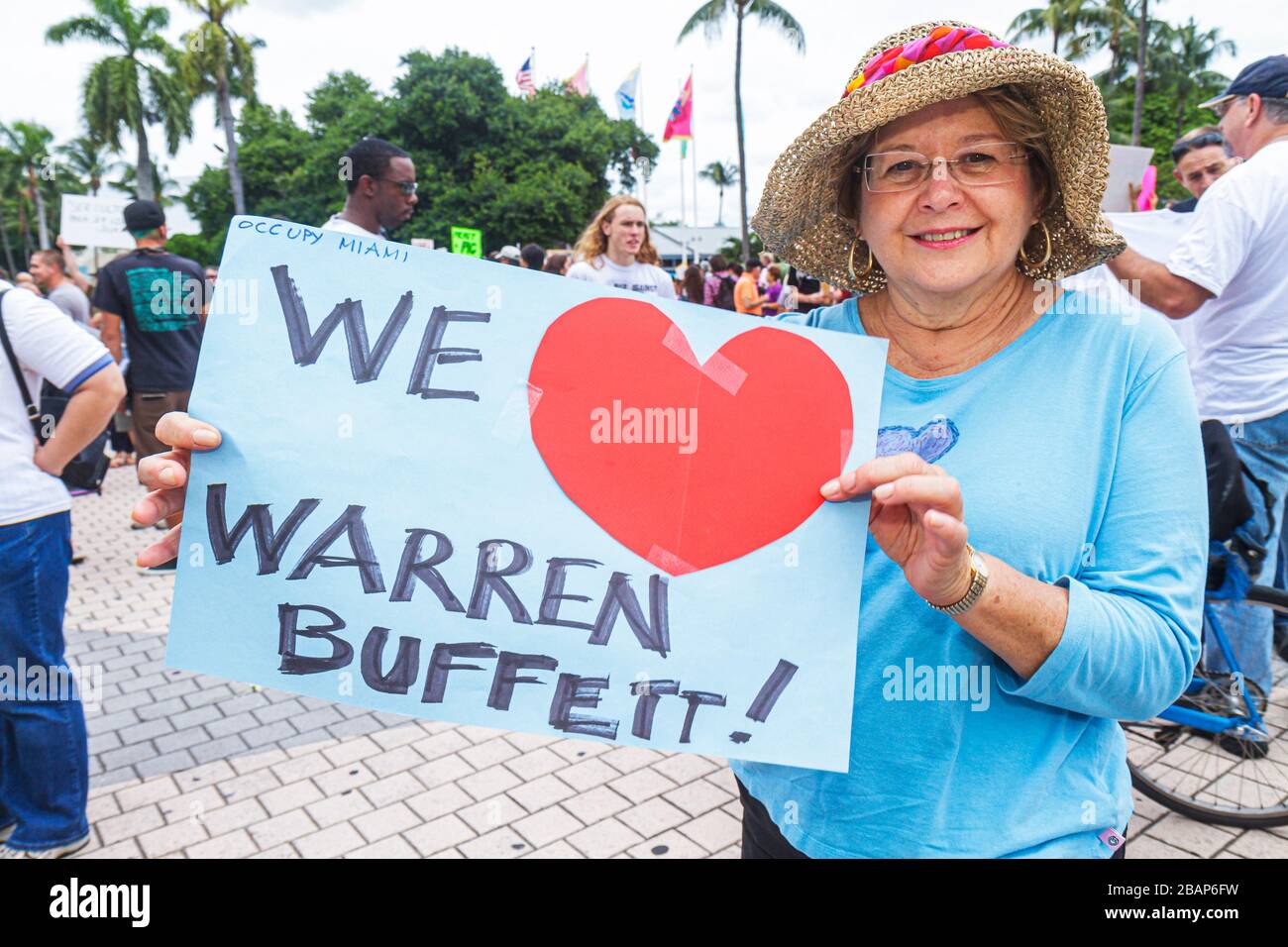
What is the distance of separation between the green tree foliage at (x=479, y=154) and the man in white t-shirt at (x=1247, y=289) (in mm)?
29203

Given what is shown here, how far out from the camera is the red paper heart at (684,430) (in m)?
1.25

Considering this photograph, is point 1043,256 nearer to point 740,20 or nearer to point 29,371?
point 29,371

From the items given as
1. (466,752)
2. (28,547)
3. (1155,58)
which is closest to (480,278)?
(28,547)

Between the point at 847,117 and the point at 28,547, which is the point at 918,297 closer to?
the point at 847,117

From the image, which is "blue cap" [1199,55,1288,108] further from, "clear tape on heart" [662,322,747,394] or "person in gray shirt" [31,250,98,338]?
"person in gray shirt" [31,250,98,338]

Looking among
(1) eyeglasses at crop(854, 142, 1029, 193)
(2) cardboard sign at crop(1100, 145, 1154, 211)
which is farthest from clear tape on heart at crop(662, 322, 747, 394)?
(2) cardboard sign at crop(1100, 145, 1154, 211)

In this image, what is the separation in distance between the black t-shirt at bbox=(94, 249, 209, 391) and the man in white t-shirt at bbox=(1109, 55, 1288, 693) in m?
5.50

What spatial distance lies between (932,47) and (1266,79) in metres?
2.54

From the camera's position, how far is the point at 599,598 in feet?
4.21

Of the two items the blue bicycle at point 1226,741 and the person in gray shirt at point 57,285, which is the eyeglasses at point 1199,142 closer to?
the blue bicycle at point 1226,741

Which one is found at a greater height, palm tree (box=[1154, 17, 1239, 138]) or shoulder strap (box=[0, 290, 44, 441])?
palm tree (box=[1154, 17, 1239, 138])

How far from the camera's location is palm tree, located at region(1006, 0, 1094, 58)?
31547mm

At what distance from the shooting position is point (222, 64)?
101 ft
